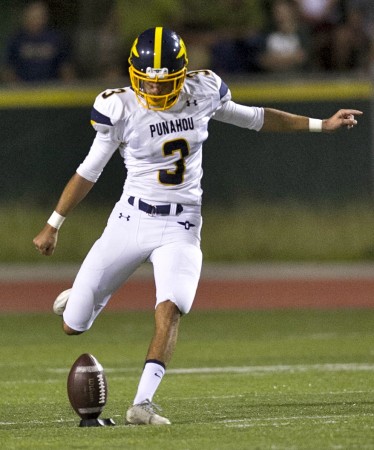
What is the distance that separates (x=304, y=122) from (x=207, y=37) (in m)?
8.43

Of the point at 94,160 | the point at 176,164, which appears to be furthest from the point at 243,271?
the point at 94,160

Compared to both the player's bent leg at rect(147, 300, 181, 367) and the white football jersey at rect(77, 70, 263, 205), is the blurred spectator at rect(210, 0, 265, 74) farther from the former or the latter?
the player's bent leg at rect(147, 300, 181, 367)

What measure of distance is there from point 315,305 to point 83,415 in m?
6.47

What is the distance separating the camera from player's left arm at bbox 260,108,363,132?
22.0 feet

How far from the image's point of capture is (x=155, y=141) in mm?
6266

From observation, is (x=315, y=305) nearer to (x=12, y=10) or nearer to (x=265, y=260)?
(x=265, y=260)

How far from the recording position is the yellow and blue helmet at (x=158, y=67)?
618 cm

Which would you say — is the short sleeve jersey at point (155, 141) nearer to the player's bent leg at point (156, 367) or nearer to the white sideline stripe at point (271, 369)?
the player's bent leg at point (156, 367)

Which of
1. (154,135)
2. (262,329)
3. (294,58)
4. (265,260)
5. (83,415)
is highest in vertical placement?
(154,135)

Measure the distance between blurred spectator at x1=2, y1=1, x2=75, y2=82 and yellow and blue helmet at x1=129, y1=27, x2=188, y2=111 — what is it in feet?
28.1

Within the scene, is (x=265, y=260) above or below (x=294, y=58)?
below

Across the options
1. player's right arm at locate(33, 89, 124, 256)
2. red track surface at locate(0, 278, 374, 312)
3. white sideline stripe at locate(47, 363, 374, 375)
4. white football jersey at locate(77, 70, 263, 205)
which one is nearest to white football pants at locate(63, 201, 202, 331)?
white football jersey at locate(77, 70, 263, 205)

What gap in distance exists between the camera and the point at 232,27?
1516 cm

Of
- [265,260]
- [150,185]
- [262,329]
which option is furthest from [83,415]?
[265,260]
